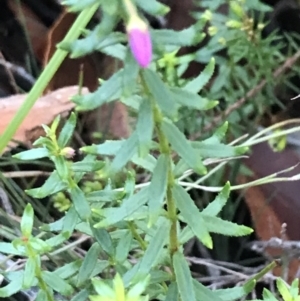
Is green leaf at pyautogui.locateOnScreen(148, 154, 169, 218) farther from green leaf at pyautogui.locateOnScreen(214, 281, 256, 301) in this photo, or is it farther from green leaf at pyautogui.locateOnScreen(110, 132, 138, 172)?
green leaf at pyautogui.locateOnScreen(214, 281, 256, 301)

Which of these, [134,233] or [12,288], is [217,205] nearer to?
[134,233]

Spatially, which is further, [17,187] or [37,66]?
[37,66]

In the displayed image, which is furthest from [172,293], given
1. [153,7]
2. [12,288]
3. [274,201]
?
[274,201]

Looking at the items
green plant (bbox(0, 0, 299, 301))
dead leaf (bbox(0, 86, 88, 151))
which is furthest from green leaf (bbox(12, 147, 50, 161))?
dead leaf (bbox(0, 86, 88, 151))

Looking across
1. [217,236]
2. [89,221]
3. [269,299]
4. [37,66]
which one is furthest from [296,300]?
[37,66]

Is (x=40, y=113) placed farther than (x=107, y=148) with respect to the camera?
Yes

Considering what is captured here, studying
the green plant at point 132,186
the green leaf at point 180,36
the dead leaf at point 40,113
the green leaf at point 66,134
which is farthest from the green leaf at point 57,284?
the dead leaf at point 40,113

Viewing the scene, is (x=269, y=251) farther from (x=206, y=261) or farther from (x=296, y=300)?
(x=296, y=300)

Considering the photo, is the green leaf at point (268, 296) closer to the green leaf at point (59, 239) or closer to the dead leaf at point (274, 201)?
the green leaf at point (59, 239)
